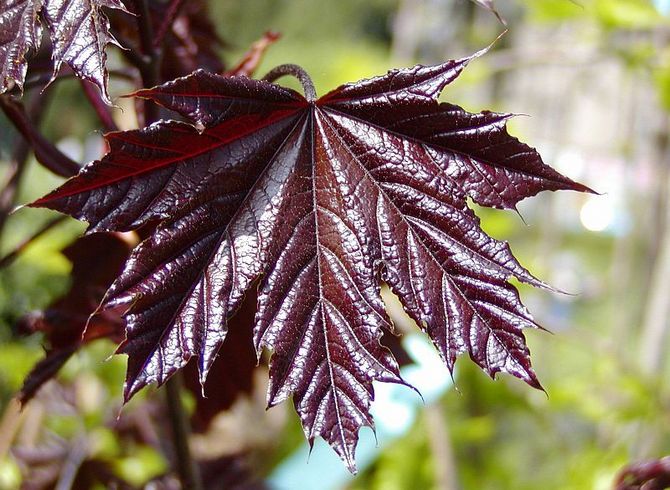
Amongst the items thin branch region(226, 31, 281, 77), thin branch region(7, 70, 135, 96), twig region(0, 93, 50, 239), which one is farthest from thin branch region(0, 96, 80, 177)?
twig region(0, 93, 50, 239)

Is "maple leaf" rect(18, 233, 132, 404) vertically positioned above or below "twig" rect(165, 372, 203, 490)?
above

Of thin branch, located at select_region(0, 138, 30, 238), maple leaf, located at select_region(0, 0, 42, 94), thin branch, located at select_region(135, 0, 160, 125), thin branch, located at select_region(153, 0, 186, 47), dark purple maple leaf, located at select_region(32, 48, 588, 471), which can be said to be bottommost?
dark purple maple leaf, located at select_region(32, 48, 588, 471)

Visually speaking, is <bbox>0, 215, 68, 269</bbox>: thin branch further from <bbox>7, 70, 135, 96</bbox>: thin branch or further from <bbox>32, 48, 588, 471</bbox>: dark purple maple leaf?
<bbox>32, 48, 588, 471</bbox>: dark purple maple leaf

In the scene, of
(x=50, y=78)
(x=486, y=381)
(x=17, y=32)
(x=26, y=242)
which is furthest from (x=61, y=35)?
(x=486, y=381)

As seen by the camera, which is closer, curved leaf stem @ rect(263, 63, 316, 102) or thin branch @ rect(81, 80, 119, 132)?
curved leaf stem @ rect(263, 63, 316, 102)

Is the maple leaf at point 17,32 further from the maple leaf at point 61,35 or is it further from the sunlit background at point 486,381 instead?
the sunlit background at point 486,381

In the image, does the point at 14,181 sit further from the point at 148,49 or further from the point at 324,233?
the point at 324,233

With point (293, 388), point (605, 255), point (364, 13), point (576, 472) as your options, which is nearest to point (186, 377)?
point (293, 388)
